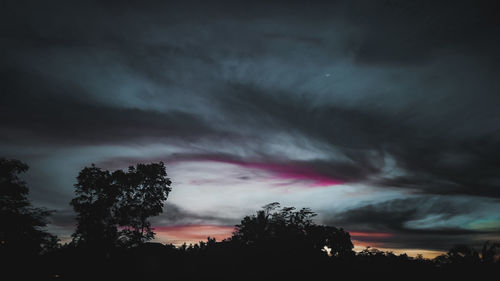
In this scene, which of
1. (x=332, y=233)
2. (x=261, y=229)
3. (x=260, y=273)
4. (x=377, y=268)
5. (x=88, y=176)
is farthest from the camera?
(x=261, y=229)

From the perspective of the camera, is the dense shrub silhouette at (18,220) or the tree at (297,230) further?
the tree at (297,230)

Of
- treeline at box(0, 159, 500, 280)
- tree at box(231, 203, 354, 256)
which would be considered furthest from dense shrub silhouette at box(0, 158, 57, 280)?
tree at box(231, 203, 354, 256)

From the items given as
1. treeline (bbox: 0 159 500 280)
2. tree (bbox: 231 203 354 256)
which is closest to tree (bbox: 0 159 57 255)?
treeline (bbox: 0 159 500 280)

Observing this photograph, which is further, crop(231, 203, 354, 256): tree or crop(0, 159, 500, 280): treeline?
crop(231, 203, 354, 256): tree

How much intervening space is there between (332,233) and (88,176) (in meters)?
41.2

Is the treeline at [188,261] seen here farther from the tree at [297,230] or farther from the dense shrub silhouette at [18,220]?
the tree at [297,230]

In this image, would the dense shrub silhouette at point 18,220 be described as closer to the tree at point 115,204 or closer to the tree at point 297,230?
the tree at point 115,204

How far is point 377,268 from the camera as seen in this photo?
17.0m

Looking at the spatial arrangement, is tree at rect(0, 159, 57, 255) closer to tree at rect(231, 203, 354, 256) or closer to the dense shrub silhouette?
the dense shrub silhouette

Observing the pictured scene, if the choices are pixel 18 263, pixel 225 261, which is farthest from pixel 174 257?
pixel 18 263

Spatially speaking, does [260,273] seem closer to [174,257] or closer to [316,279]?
[316,279]

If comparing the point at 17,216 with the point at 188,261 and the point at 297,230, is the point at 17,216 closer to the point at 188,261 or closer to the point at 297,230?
the point at 188,261

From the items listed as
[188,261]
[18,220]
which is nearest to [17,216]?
[18,220]

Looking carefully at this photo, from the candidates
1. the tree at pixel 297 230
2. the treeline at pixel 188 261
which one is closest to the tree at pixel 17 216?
the treeline at pixel 188 261
